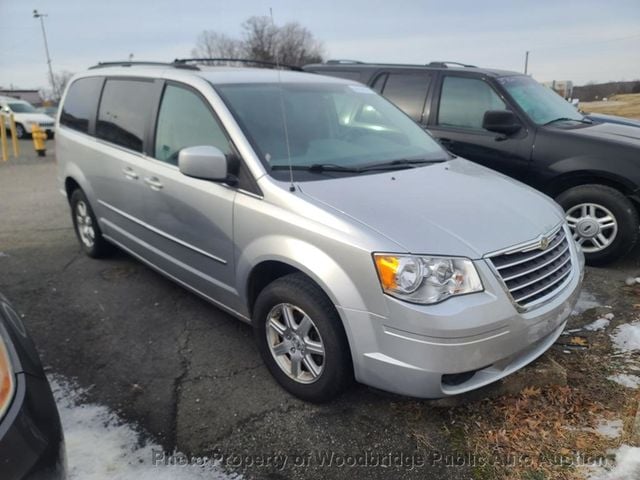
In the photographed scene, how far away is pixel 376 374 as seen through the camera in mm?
2432

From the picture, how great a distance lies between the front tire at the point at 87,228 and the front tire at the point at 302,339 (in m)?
2.59

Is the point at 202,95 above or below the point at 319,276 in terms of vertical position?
above

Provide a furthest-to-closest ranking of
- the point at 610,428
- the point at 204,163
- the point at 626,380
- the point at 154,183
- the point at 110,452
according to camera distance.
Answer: the point at 154,183 → the point at 626,380 → the point at 204,163 → the point at 610,428 → the point at 110,452

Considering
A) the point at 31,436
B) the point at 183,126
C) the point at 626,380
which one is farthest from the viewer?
the point at 183,126

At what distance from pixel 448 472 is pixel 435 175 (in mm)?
1710

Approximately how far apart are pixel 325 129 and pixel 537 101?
313 centimetres

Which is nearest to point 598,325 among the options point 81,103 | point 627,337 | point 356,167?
point 627,337

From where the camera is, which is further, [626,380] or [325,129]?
[325,129]

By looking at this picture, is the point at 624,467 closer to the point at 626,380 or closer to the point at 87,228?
the point at 626,380

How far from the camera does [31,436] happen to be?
1.45 m

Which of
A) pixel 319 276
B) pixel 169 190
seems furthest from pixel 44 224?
pixel 319 276

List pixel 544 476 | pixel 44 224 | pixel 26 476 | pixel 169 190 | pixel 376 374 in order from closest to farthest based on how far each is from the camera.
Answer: pixel 26 476, pixel 544 476, pixel 376 374, pixel 169 190, pixel 44 224

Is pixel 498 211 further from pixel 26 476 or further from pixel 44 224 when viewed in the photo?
pixel 44 224

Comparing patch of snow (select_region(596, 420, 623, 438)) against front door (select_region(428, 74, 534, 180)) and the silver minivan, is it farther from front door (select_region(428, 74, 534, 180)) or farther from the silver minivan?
front door (select_region(428, 74, 534, 180))
